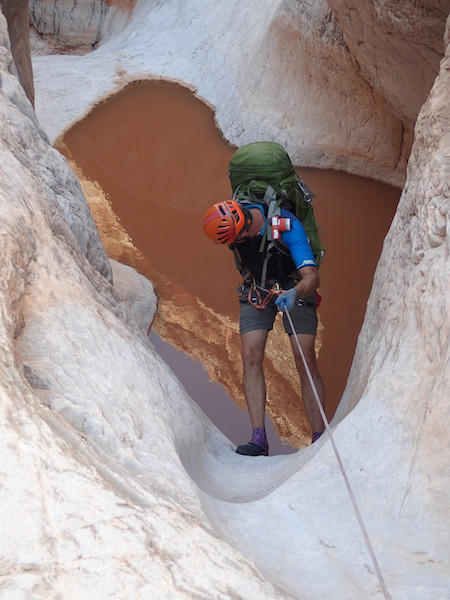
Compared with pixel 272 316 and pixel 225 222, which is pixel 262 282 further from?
pixel 225 222

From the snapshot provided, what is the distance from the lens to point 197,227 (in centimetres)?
670

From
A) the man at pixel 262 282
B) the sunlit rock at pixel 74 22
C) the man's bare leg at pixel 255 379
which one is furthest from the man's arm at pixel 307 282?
the sunlit rock at pixel 74 22

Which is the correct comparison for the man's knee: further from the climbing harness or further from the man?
the climbing harness

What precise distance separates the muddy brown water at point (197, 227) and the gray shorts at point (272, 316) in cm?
95

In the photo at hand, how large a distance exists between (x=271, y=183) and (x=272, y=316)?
29.2 inches

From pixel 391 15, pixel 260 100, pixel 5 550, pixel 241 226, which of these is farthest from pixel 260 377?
pixel 260 100

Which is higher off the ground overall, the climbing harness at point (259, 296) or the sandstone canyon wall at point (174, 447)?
the climbing harness at point (259, 296)

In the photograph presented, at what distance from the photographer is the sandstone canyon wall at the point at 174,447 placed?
1371mm

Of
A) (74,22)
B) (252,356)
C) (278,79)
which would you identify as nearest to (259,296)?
(252,356)

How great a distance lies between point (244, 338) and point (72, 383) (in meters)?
1.92

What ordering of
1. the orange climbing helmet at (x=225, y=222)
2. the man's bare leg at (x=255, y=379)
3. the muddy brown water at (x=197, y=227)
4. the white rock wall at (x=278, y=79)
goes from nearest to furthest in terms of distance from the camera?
the orange climbing helmet at (x=225, y=222) → the man's bare leg at (x=255, y=379) → the muddy brown water at (x=197, y=227) → the white rock wall at (x=278, y=79)

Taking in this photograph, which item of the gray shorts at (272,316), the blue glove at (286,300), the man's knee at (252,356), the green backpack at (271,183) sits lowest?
the man's knee at (252,356)

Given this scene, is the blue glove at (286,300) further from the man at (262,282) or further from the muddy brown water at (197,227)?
the muddy brown water at (197,227)

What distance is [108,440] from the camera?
6.09ft
